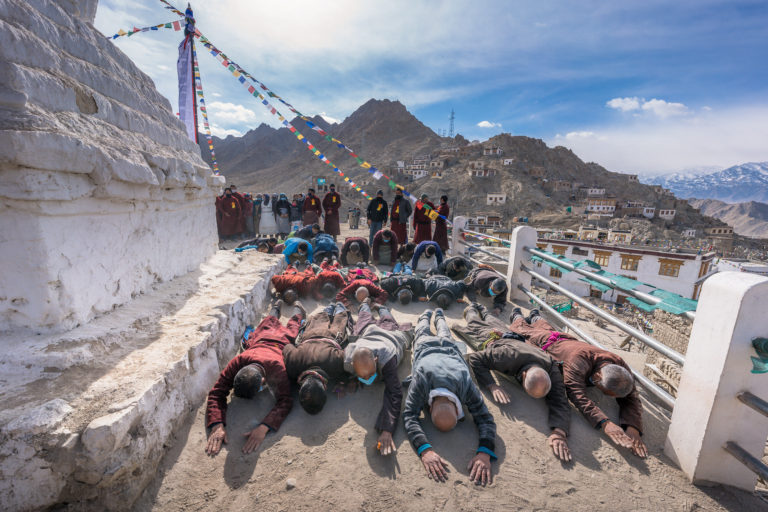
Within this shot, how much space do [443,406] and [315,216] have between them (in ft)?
27.0

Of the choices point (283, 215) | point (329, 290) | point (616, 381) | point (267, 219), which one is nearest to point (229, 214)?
point (267, 219)

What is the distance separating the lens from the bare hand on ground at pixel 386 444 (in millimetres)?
2250

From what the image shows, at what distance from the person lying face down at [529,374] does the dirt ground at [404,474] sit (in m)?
0.10

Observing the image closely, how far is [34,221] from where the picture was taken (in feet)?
6.70

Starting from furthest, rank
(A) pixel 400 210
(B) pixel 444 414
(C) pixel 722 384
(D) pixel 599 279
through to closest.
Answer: (A) pixel 400 210 < (D) pixel 599 279 < (B) pixel 444 414 < (C) pixel 722 384

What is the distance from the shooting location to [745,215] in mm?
140625

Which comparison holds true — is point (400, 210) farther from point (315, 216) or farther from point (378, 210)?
point (315, 216)

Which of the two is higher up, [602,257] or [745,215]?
[745,215]

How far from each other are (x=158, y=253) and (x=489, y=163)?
59.8 meters

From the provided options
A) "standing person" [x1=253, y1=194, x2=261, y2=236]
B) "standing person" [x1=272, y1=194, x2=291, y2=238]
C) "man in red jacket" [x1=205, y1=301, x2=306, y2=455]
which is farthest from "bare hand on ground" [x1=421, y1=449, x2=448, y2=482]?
"standing person" [x1=253, y1=194, x2=261, y2=236]

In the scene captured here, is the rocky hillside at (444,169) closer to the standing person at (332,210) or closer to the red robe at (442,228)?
the red robe at (442,228)

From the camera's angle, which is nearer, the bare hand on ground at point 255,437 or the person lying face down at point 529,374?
the bare hand on ground at point 255,437

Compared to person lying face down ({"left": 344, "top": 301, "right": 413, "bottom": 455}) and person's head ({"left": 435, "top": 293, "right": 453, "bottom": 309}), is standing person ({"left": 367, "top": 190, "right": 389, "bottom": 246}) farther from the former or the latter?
person lying face down ({"left": 344, "top": 301, "right": 413, "bottom": 455})

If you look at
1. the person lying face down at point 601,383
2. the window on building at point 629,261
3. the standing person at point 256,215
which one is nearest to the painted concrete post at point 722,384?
the person lying face down at point 601,383
